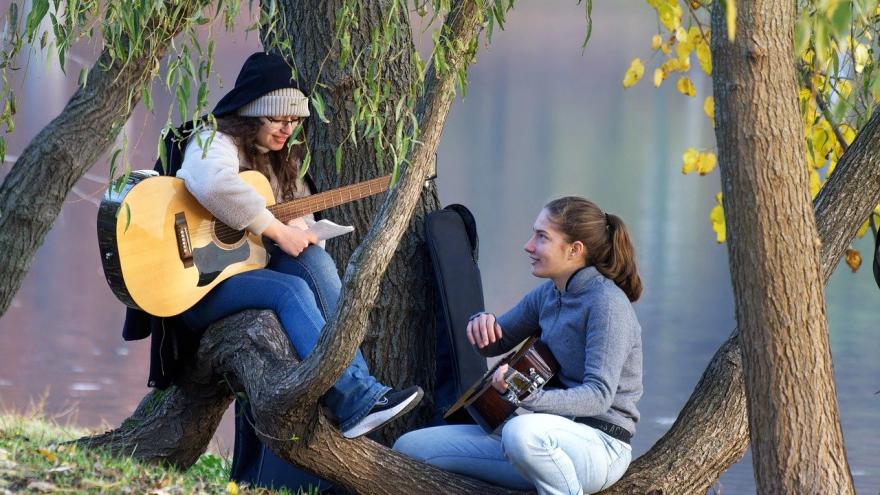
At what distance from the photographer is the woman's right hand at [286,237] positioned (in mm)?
4172

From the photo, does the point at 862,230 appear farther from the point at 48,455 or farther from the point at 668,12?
the point at 48,455

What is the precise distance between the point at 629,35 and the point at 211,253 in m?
37.0

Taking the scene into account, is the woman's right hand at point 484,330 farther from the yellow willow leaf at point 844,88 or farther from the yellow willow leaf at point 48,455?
the yellow willow leaf at point 844,88

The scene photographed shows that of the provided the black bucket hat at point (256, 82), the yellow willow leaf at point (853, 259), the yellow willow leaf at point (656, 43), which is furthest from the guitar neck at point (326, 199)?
the yellow willow leaf at point (853, 259)

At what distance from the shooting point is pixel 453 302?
477cm

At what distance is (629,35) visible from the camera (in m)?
40.0

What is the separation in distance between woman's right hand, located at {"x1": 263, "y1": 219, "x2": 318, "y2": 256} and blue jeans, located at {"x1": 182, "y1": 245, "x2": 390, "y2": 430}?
0.06 meters

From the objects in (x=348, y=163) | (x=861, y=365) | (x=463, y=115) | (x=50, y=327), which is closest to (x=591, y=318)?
(x=348, y=163)

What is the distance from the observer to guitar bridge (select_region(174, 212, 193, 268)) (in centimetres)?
412

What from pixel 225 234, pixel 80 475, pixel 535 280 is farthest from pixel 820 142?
pixel 535 280

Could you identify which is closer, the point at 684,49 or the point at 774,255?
the point at 774,255

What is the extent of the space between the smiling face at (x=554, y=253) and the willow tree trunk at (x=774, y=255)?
0.71 meters

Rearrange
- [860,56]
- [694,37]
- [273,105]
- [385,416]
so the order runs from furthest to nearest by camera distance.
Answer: [694,37]
[860,56]
[273,105]
[385,416]

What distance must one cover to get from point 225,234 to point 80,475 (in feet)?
3.11
